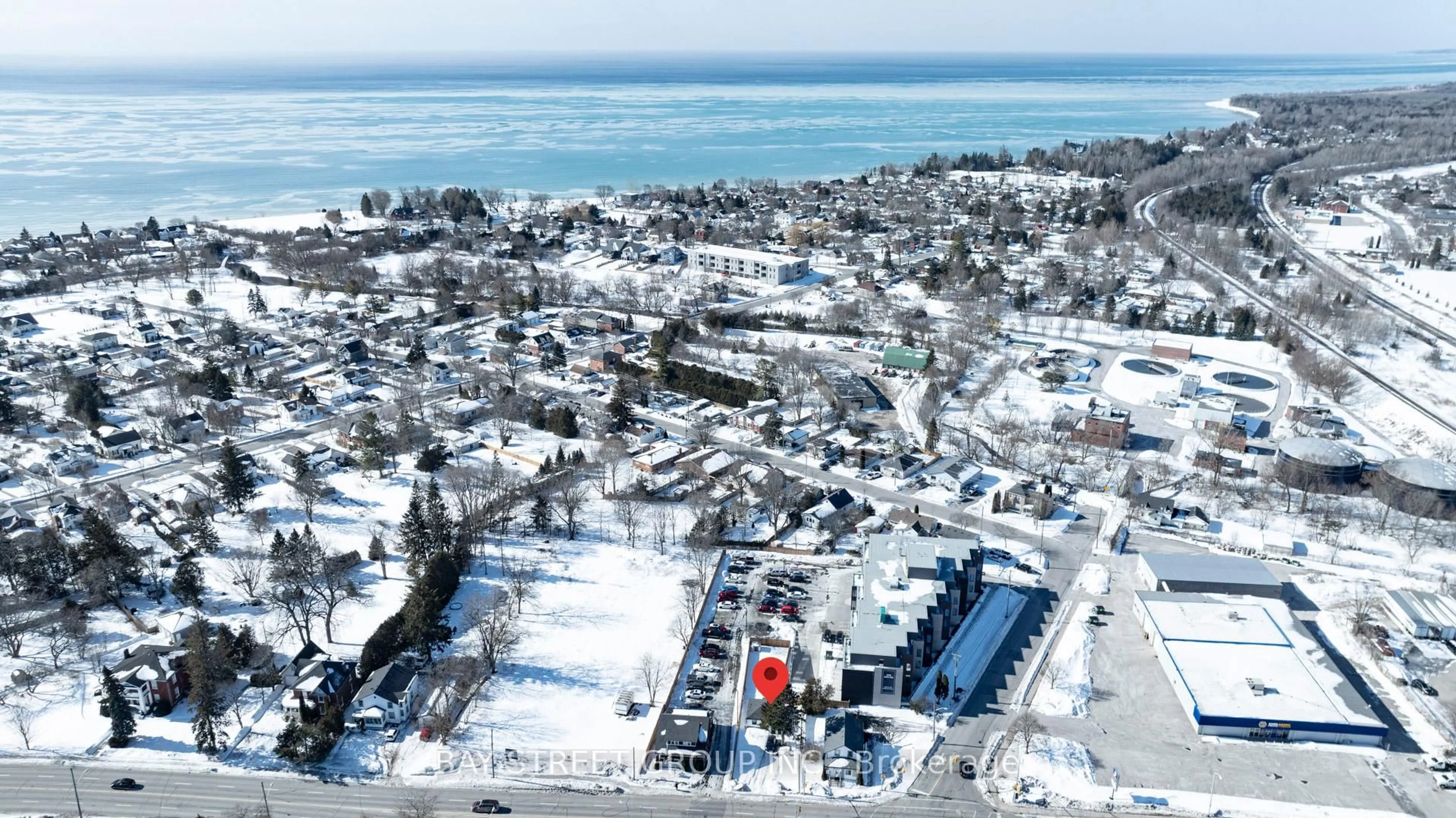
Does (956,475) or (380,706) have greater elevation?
(956,475)

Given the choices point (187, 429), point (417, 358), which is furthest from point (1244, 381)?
point (187, 429)

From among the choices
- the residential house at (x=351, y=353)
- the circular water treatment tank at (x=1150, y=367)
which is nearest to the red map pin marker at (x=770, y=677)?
the circular water treatment tank at (x=1150, y=367)

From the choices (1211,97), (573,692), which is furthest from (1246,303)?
(1211,97)

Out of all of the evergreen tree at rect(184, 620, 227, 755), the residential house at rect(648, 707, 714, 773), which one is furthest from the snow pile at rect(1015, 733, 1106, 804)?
the evergreen tree at rect(184, 620, 227, 755)

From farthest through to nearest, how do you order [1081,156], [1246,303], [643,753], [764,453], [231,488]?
[1081,156]
[1246,303]
[764,453]
[231,488]
[643,753]

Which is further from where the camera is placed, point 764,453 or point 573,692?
point 764,453

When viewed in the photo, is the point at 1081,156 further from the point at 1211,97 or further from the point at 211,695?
the point at 1211,97

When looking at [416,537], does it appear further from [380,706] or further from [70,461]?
[70,461]
